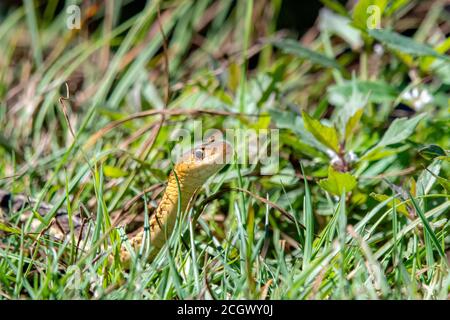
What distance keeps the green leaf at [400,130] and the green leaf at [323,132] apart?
0.44 ft

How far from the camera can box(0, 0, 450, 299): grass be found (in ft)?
5.13

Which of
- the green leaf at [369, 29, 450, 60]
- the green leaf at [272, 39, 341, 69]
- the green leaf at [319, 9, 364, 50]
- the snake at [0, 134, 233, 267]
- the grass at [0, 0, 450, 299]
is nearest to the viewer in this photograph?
the grass at [0, 0, 450, 299]

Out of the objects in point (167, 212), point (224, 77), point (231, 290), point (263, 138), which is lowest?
point (231, 290)

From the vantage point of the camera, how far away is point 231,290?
162 centimetres

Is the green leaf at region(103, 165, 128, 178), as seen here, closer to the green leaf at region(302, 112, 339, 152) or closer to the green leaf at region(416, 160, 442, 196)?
the green leaf at region(302, 112, 339, 152)

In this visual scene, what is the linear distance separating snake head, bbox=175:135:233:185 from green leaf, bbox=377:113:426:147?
47 centimetres

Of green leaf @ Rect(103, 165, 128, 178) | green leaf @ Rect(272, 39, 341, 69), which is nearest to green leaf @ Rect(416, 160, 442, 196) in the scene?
green leaf @ Rect(272, 39, 341, 69)

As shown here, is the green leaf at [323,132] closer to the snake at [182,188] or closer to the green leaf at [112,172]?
the snake at [182,188]

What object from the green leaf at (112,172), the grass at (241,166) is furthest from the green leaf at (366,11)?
the green leaf at (112,172)

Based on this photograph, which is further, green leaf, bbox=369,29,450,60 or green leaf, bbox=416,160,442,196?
green leaf, bbox=369,29,450,60

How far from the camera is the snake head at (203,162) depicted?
73.5 inches

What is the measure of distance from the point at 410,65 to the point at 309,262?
111 cm
